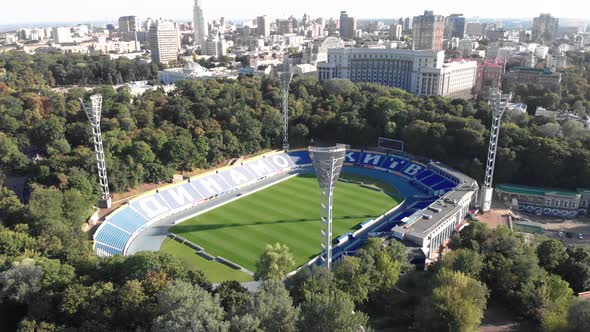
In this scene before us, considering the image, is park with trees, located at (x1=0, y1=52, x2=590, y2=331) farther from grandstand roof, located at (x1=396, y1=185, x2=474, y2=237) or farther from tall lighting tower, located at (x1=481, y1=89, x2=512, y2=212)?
tall lighting tower, located at (x1=481, y1=89, x2=512, y2=212)

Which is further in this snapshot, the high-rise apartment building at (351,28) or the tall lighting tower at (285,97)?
the high-rise apartment building at (351,28)

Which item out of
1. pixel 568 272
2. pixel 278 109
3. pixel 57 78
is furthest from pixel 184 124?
pixel 57 78

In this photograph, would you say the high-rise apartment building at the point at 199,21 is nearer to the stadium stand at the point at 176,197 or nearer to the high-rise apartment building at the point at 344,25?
the high-rise apartment building at the point at 344,25

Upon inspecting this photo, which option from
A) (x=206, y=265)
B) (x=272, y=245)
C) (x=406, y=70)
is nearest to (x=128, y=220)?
(x=206, y=265)

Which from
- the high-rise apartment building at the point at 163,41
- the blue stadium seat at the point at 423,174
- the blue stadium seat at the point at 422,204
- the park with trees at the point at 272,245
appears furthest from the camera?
the high-rise apartment building at the point at 163,41

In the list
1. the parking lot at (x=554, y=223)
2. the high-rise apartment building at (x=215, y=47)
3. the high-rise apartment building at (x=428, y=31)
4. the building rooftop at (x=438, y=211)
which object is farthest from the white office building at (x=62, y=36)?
the parking lot at (x=554, y=223)

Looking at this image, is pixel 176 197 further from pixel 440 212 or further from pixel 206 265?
pixel 440 212

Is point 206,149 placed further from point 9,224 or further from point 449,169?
point 449,169
